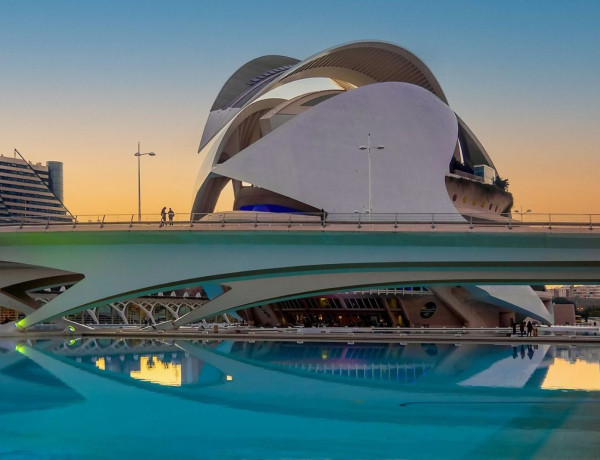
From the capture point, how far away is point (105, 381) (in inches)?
860

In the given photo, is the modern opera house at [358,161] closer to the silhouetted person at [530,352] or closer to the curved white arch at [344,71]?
the curved white arch at [344,71]

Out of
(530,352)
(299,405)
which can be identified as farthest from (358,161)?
(299,405)

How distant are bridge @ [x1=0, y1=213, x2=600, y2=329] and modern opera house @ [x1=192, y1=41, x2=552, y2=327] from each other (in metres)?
7.53

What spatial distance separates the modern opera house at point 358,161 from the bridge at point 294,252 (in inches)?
297

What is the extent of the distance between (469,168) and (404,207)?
13.0 metres

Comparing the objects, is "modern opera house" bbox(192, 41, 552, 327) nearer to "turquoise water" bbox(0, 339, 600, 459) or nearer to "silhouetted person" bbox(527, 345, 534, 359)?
"silhouetted person" bbox(527, 345, 534, 359)

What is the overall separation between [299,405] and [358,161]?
28.6 metres

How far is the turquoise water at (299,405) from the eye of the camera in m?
12.6

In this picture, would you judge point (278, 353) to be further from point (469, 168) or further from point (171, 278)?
point (469, 168)

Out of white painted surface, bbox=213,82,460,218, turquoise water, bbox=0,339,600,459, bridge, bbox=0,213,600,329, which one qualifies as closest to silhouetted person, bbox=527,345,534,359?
turquoise water, bbox=0,339,600,459

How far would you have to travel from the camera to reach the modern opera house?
142ft

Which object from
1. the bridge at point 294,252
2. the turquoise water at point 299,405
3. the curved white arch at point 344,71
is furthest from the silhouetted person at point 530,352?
the curved white arch at point 344,71

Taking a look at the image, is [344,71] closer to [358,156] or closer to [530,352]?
[358,156]

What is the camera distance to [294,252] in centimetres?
3148
